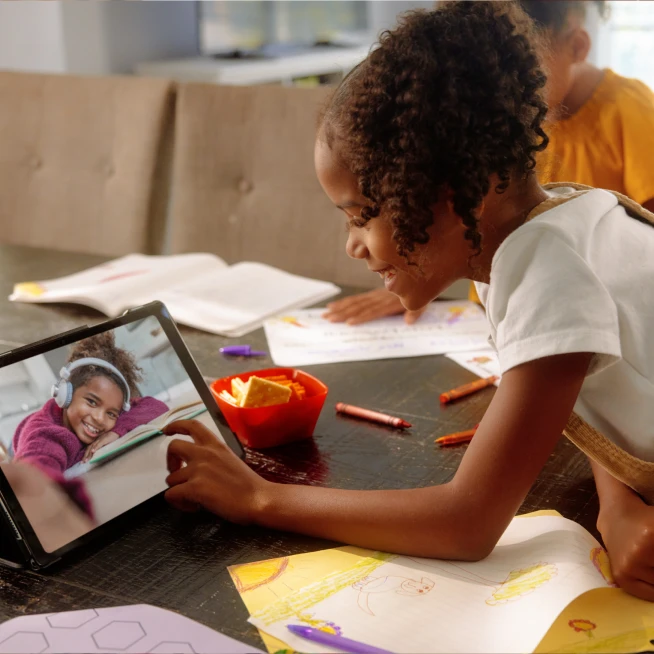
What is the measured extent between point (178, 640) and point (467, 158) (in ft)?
1.46

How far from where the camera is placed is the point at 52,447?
812 millimetres

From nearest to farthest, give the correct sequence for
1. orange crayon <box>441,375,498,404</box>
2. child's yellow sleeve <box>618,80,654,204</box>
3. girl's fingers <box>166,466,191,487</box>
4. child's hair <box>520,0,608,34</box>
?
1. girl's fingers <box>166,466,191,487</box>
2. orange crayon <box>441,375,498,404</box>
3. child's hair <box>520,0,608,34</box>
4. child's yellow sleeve <box>618,80,654,204</box>

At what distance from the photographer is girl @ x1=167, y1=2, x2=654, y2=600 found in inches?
29.4

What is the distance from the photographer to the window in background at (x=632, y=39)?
3965 mm

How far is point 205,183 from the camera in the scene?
2.12 metres

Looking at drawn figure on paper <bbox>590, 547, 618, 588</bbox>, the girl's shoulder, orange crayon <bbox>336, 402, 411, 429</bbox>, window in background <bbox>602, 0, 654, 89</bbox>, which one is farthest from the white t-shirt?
window in background <bbox>602, 0, 654, 89</bbox>

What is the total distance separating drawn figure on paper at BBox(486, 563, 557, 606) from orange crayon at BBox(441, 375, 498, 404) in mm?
368

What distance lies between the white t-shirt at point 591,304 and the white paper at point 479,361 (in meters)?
0.35

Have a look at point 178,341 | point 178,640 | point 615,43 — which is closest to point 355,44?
point 615,43

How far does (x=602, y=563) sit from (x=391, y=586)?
18 cm

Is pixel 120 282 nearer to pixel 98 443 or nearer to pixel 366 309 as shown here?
pixel 366 309

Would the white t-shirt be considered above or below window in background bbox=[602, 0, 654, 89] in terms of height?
below

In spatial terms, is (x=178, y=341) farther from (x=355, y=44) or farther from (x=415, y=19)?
(x=355, y=44)

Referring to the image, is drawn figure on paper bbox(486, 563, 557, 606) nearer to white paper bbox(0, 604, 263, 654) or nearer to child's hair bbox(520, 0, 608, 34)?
white paper bbox(0, 604, 263, 654)
